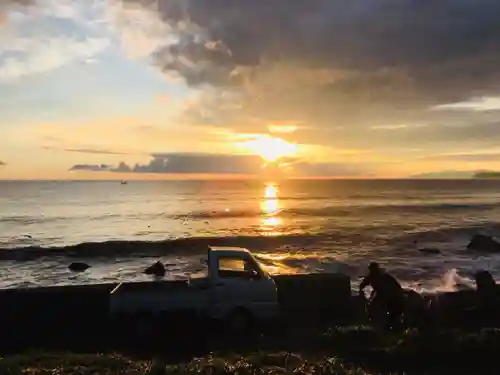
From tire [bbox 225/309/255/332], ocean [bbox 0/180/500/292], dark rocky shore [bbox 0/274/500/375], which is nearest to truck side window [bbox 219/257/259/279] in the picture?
tire [bbox 225/309/255/332]

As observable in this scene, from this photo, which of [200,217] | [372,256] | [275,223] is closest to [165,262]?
[372,256]

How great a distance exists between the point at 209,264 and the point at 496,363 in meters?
6.26

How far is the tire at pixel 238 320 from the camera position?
1193cm

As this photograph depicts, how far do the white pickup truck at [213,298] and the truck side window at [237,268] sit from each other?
0.08 ft

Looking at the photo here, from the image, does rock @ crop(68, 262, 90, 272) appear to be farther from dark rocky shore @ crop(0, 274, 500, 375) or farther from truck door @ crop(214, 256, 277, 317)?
truck door @ crop(214, 256, 277, 317)

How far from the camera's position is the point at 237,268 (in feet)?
41.1

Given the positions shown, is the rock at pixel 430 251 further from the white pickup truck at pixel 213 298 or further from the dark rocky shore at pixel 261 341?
the white pickup truck at pixel 213 298

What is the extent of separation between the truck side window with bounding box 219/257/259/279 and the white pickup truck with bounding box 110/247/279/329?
0.02 meters

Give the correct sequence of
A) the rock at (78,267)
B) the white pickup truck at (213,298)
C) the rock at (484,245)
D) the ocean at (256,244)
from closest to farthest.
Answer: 1. the white pickup truck at (213,298)
2. the ocean at (256,244)
3. the rock at (78,267)
4. the rock at (484,245)

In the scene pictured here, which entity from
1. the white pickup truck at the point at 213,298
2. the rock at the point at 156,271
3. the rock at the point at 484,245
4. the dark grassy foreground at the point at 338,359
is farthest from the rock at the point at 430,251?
the dark grassy foreground at the point at 338,359

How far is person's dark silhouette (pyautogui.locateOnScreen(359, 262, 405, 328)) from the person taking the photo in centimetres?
1200

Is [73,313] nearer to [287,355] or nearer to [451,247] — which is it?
[287,355]

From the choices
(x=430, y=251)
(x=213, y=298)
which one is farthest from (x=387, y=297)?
(x=430, y=251)

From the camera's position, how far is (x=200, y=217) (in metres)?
81.8
